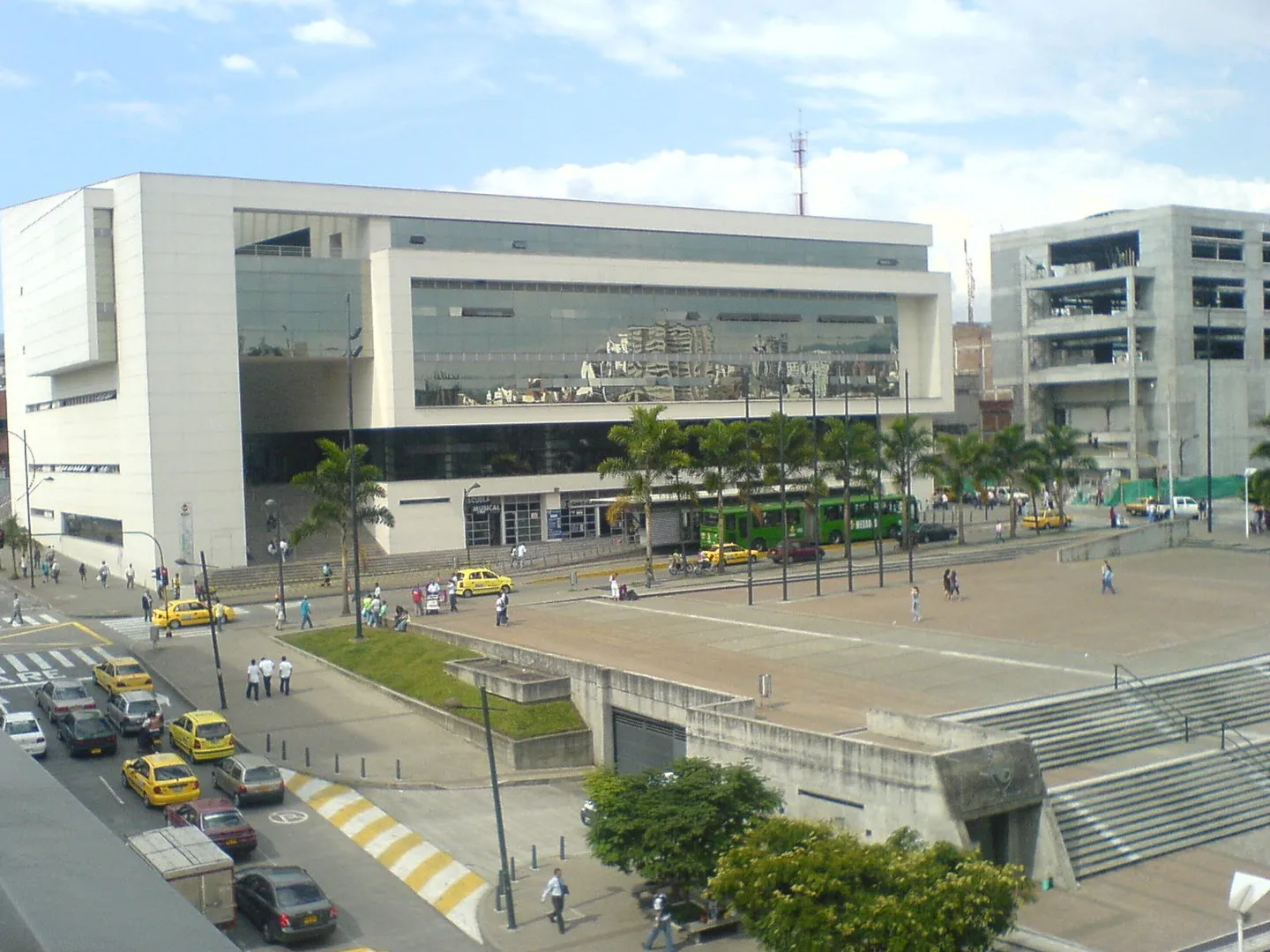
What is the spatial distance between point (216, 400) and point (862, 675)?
42821 millimetres

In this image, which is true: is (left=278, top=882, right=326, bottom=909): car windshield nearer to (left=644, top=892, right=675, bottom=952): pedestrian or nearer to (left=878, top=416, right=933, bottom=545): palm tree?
(left=644, top=892, right=675, bottom=952): pedestrian

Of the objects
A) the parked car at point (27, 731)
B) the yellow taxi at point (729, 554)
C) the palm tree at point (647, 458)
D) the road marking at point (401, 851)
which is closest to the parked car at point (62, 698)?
the parked car at point (27, 731)

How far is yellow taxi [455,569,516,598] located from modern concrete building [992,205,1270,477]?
57.5 metres

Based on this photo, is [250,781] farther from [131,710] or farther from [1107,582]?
[1107,582]

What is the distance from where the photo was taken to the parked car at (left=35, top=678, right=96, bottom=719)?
36750mm

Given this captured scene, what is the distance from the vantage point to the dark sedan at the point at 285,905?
2209 cm

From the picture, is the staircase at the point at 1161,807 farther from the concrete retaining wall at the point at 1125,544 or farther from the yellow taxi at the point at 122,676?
the concrete retaining wall at the point at 1125,544

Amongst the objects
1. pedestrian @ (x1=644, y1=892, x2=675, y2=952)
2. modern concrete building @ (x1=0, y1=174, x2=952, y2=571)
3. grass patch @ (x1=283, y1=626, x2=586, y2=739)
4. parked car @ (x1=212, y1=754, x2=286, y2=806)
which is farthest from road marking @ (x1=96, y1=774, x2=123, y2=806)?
modern concrete building @ (x1=0, y1=174, x2=952, y2=571)

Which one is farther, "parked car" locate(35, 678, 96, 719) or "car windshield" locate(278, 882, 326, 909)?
"parked car" locate(35, 678, 96, 719)

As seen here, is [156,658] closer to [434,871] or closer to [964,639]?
[434,871]

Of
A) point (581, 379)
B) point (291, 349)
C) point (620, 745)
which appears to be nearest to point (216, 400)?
point (291, 349)

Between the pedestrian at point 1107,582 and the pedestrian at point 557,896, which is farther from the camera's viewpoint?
the pedestrian at point 1107,582

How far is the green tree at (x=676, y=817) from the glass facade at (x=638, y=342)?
47844mm

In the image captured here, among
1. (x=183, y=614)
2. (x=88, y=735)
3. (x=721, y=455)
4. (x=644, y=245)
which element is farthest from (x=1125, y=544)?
(x=88, y=735)
